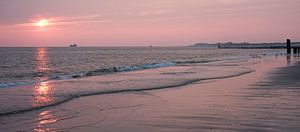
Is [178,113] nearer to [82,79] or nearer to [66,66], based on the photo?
[82,79]

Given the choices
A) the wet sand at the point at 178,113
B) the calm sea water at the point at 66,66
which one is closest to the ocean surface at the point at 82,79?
the calm sea water at the point at 66,66

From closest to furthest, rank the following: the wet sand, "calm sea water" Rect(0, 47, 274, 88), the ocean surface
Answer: the wet sand → the ocean surface → "calm sea water" Rect(0, 47, 274, 88)

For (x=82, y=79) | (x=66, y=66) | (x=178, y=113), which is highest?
(x=178, y=113)

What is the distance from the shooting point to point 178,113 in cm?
1128

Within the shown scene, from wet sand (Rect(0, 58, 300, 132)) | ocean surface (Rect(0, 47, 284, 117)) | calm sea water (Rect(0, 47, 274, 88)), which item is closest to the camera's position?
wet sand (Rect(0, 58, 300, 132))

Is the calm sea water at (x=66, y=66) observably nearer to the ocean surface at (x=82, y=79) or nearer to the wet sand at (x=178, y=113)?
the ocean surface at (x=82, y=79)

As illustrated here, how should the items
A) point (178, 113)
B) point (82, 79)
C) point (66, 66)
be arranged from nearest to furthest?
point (178, 113)
point (82, 79)
point (66, 66)

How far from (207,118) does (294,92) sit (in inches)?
272

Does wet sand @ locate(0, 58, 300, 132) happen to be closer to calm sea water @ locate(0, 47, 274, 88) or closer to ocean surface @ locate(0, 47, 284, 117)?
ocean surface @ locate(0, 47, 284, 117)

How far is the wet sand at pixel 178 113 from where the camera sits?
9461 mm

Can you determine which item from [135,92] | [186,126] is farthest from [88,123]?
[135,92]

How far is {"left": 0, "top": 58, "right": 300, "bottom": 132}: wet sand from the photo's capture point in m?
9.46

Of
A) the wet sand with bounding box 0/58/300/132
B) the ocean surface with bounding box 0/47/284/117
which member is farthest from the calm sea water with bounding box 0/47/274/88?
the wet sand with bounding box 0/58/300/132

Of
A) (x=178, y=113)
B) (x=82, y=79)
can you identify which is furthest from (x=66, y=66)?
(x=178, y=113)
